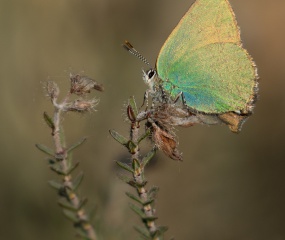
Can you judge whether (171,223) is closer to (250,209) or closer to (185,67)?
(250,209)

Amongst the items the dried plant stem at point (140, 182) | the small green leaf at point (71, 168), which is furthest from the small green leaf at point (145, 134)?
the small green leaf at point (71, 168)

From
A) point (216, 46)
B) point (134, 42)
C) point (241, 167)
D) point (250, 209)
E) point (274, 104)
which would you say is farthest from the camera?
point (274, 104)

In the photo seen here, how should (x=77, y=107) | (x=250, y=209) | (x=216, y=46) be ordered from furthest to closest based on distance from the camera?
(x=250, y=209) → (x=216, y=46) → (x=77, y=107)

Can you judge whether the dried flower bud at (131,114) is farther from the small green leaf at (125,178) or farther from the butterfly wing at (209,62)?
the butterfly wing at (209,62)

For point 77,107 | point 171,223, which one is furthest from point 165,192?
point 77,107

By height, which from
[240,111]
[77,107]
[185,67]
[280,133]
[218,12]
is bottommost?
[280,133]

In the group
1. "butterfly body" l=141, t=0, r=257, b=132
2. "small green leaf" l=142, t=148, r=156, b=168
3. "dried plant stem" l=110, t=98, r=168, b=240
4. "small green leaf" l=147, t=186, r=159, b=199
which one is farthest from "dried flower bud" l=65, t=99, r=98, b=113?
"butterfly body" l=141, t=0, r=257, b=132
